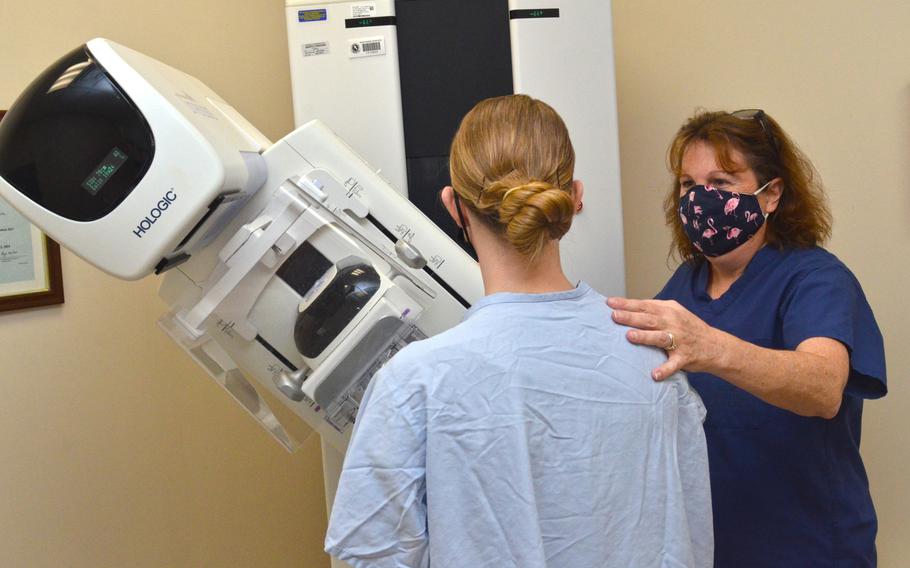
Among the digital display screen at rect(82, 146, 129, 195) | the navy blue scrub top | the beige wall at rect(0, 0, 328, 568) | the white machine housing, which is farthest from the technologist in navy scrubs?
the beige wall at rect(0, 0, 328, 568)

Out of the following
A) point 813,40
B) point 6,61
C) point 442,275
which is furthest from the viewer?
point 813,40

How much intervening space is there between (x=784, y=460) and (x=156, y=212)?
1028mm

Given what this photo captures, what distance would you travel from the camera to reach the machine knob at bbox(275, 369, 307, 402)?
4.22ft

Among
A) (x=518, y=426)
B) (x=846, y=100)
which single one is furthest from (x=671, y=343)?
(x=846, y=100)

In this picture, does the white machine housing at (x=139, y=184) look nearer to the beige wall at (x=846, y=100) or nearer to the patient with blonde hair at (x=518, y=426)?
the patient with blonde hair at (x=518, y=426)

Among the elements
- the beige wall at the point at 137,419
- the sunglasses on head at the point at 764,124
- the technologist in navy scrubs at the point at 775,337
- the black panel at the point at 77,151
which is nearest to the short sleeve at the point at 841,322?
the technologist in navy scrubs at the point at 775,337

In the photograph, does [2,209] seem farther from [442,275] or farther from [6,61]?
[442,275]

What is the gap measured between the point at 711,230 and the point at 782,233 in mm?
130

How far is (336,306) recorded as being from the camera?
1.24 m

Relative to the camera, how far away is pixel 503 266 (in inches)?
39.0

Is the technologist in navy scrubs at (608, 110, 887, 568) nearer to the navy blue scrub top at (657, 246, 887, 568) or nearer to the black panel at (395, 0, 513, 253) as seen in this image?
the navy blue scrub top at (657, 246, 887, 568)

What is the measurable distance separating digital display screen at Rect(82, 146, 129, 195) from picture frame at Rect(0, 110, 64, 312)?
2.85 ft

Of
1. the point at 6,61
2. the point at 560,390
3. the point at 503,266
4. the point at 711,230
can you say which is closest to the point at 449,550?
the point at 560,390

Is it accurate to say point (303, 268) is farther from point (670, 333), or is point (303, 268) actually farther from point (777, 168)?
point (777, 168)
